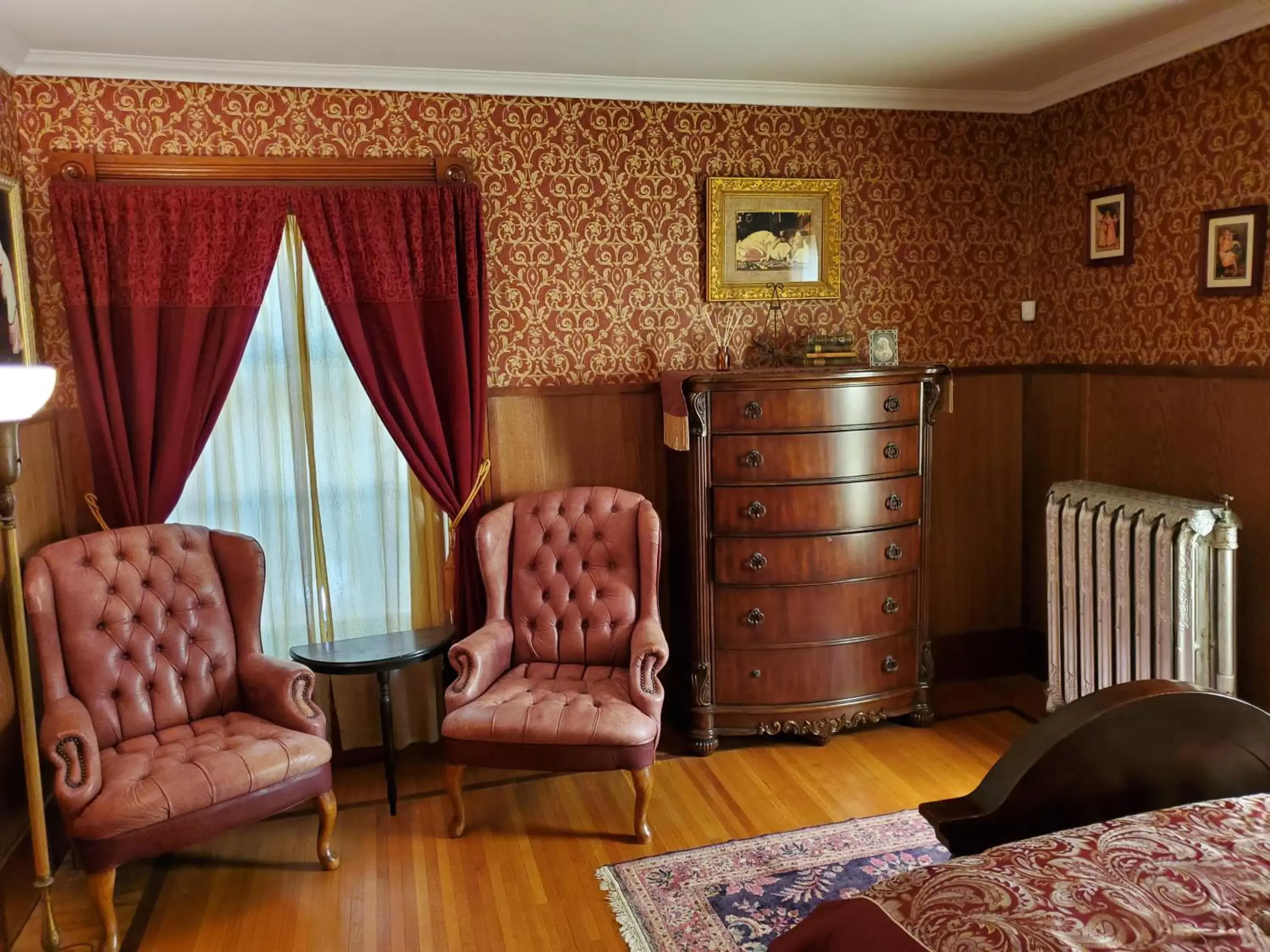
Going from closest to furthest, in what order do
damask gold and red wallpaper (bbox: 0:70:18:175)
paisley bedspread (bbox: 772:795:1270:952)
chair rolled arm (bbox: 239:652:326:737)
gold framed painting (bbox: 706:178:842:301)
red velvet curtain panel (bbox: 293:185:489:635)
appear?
1. paisley bedspread (bbox: 772:795:1270:952)
2. chair rolled arm (bbox: 239:652:326:737)
3. damask gold and red wallpaper (bbox: 0:70:18:175)
4. red velvet curtain panel (bbox: 293:185:489:635)
5. gold framed painting (bbox: 706:178:842:301)

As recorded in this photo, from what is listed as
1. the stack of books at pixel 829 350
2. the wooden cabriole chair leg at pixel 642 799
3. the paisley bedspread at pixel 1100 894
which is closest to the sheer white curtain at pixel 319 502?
the wooden cabriole chair leg at pixel 642 799

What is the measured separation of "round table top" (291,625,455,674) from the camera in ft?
A: 10.8

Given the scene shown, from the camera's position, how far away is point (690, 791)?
11.5ft

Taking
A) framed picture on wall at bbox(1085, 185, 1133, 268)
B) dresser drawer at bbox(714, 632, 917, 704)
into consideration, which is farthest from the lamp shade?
framed picture on wall at bbox(1085, 185, 1133, 268)

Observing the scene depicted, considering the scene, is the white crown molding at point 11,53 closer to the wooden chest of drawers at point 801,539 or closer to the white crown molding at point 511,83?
the white crown molding at point 511,83

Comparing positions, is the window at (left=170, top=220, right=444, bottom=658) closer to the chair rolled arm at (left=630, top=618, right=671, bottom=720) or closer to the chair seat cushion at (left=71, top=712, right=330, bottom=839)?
the chair seat cushion at (left=71, top=712, right=330, bottom=839)

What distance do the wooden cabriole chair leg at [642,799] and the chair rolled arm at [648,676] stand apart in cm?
19

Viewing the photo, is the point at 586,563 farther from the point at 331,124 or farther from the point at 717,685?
the point at 331,124

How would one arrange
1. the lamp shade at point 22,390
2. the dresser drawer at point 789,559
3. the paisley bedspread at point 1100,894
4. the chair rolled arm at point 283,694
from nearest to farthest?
the paisley bedspread at point 1100,894, the lamp shade at point 22,390, the chair rolled arm at point 283,694, the dresser drawer at point 789,559

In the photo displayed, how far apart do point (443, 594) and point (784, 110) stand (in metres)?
2.54

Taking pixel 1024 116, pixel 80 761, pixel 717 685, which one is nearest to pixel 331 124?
pixel 80 761

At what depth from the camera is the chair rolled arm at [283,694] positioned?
3.09 meters

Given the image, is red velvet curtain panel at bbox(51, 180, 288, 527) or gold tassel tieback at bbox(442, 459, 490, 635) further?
gold tassel tieback at bbox(442, 459, 490, 635)

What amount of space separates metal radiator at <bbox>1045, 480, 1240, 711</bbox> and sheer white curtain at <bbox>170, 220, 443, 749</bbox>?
101 inches
